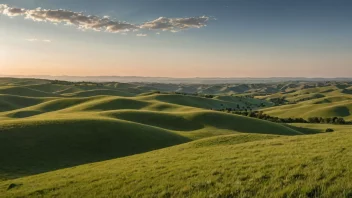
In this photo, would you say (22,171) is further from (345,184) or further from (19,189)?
(345,184)

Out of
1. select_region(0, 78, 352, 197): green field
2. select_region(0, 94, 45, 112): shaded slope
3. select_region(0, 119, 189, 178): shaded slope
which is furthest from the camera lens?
select_region(0, 94, 45, 112): shaded slope

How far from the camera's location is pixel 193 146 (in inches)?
1706

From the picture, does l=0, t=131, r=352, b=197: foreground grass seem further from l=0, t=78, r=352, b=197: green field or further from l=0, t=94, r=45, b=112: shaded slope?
l=0, t=94, r=45, b=112: shaded slope

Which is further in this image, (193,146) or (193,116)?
(193,116)

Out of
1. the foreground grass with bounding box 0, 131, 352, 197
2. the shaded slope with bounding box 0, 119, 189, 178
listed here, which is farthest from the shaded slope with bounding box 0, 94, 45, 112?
the foreground grass with bounding box 0, 131, 352, 197

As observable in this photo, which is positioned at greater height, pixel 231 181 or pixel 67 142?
pixel 231 181

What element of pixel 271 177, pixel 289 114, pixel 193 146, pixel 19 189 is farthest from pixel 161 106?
pixel 271 177

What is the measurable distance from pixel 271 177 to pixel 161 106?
132 meters

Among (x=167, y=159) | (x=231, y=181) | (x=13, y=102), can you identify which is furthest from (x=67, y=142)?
(x=13, y=102)

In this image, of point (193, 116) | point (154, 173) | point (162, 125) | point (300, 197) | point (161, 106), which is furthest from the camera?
point (161, 106)

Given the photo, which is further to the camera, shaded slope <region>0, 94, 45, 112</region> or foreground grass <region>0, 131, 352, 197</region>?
shaded slope <region>0, 94, 45, 112</region>

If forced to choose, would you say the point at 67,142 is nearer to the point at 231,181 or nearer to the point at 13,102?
the point at 231,181

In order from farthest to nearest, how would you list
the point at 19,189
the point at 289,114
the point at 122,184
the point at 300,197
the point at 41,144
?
the point at 289,114 < the point at 41,144 < the point at 19,189 < the point at 122,184 < the point at 300,197

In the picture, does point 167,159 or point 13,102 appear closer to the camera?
point 167,159
